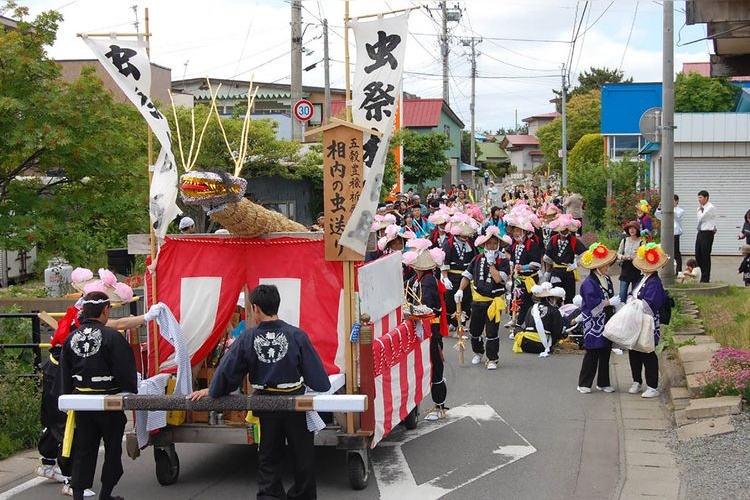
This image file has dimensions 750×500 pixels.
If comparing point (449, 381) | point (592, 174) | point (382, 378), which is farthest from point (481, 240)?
point (592, 174)

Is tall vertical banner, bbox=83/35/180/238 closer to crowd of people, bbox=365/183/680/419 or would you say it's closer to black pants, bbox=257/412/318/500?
crowd of people, bbox=365/183/680/419

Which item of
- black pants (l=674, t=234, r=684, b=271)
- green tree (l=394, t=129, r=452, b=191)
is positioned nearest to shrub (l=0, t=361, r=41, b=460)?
black pants (l=674, t=234, r=684, b=271)

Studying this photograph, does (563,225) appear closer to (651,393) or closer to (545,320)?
(545,320)

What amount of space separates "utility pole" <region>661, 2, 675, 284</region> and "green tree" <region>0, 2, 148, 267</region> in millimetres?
9963

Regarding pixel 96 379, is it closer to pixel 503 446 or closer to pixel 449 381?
pixel 503 446

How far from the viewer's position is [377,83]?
7.70 m

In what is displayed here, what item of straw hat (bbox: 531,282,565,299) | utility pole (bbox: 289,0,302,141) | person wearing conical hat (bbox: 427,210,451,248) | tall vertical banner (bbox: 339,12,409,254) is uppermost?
utility pole (bbox: 289,0,302,141)

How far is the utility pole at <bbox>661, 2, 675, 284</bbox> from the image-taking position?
1727 cm

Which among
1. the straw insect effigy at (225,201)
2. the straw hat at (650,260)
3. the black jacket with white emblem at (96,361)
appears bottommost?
the black jacket with white emblem at (96,361)

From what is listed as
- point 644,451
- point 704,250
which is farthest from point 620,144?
point 644,451

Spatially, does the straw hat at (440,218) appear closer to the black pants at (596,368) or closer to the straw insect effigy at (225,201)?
the black pants at (596,368)

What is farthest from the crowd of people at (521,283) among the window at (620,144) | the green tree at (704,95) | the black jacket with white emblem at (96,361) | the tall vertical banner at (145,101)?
the green tree at (704,95)

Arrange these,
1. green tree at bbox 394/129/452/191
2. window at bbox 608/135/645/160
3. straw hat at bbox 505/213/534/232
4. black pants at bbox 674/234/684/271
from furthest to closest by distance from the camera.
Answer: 1. window at bbox 608/135/645/160
2. green tree at bbox 394/129/452/191
3. black pants at bbox 674/234/684/271
4. straw hat at bbox 505/213/534/232

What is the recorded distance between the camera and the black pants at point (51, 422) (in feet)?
26.0
